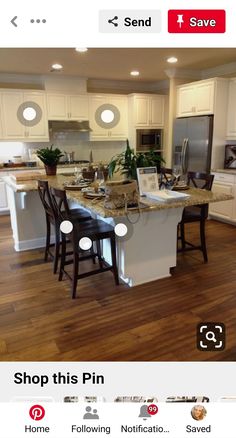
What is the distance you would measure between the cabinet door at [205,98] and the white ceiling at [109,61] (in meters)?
0.30

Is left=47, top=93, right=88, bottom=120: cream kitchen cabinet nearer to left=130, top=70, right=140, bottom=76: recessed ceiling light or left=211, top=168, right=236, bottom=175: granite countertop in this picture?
left=130, top=70, right=140, bottom=76: recessed ceiling light

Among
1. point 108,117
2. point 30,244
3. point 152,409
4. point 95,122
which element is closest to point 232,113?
point 108,117

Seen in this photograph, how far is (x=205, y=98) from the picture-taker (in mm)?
4008

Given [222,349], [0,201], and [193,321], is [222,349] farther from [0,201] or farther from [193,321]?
[0,201]

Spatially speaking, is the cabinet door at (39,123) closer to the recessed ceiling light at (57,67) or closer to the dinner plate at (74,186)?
the recessed ceiling light at (57,67)

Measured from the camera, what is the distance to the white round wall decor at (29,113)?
446 centimetres

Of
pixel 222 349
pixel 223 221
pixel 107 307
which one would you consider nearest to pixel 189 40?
pixel 222 349

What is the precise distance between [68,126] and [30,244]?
2.39m

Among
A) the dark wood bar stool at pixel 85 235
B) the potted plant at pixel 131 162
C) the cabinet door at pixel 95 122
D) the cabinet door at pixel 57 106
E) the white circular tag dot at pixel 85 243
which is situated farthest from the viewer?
the cabinet door at pixel 95 122

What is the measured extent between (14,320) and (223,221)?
120 inches

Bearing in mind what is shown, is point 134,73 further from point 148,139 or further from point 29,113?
point 29,113

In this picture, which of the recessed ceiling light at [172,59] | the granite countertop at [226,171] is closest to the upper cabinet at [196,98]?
the recessed ceiling light at [172,59]

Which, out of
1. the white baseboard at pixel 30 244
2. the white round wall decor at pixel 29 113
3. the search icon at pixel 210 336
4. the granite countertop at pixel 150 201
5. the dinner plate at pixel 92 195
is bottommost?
the white baseboard at pixel 30 244

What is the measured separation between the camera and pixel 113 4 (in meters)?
0.61
